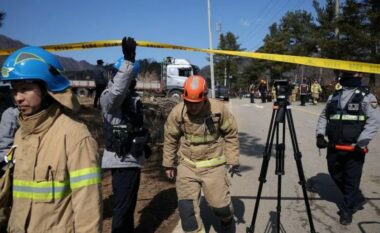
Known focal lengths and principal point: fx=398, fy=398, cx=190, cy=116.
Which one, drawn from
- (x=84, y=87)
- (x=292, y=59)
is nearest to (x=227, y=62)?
(x=84, y=87)

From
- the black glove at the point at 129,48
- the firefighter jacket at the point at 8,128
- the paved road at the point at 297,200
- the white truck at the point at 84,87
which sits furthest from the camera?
the white truck at the point at 84,87

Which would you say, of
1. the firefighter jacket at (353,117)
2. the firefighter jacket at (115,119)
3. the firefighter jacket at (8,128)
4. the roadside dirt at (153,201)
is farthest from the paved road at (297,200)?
the firefighter jacket at (8,128)

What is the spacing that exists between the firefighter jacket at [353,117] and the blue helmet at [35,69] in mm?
4074

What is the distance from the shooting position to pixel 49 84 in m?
2.30

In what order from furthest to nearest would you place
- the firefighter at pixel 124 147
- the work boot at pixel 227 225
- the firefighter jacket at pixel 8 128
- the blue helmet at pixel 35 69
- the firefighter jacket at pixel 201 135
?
the work boot at pixel 227 225
the firefighter jacket at pixel 201 135
the firefighter at pixel 124 147
the firefighter jacket at pixel 8 128
the blue helmet at pixel 35 69

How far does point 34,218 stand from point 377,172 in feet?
24.0

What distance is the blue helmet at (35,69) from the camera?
7.38 feet

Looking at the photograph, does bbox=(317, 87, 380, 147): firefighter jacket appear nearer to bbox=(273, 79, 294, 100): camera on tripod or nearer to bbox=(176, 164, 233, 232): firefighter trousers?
bbox=(273, 79, 294, 100): camera on tripod

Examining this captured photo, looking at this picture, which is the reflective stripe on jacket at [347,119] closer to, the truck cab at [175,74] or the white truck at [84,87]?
the truck cab at [175,74]

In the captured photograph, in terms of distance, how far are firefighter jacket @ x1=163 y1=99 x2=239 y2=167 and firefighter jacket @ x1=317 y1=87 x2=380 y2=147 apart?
5.69ft

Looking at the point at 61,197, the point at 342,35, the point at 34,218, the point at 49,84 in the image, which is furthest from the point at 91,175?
the point at 342,35

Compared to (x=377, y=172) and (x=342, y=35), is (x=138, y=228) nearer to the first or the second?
(x=377, y=172)

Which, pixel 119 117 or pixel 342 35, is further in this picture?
pixel 342 35

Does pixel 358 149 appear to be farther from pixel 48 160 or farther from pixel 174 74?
pixel 174 74
